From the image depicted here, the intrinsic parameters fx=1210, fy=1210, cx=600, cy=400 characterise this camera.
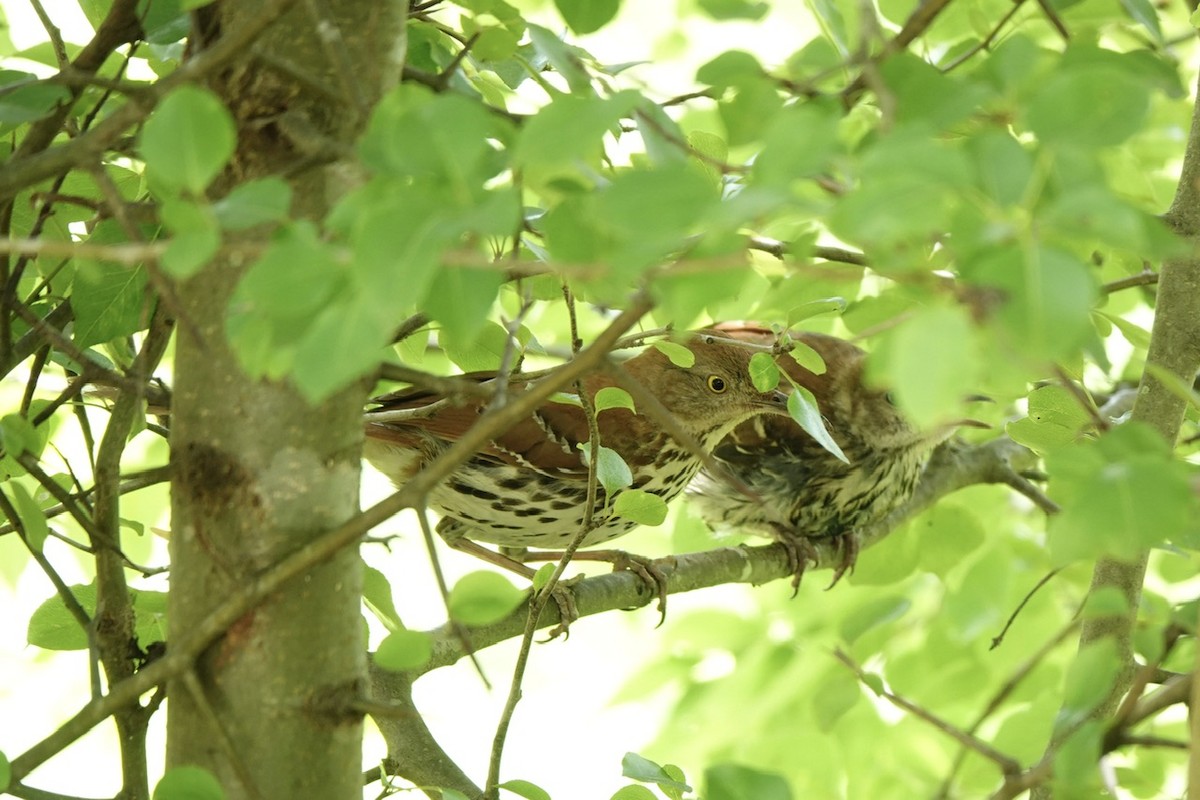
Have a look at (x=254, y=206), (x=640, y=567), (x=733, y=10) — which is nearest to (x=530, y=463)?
(x=640, y=567)

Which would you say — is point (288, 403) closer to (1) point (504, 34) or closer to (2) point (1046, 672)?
(1) point (504, 34)

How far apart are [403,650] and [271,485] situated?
0.88 feet

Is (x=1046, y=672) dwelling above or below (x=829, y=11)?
below

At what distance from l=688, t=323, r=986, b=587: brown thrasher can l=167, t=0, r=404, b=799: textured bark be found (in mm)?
2375

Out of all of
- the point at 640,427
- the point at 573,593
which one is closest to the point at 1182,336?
the point at 573,593

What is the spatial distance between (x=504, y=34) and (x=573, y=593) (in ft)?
4.87

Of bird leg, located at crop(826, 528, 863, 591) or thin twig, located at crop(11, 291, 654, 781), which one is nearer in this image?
thin twig, located at crop(11, 291, 654, 781)

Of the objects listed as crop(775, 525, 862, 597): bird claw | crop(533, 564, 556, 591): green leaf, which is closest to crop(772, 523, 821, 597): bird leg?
crop(775, 525, 862, 597): bird claw

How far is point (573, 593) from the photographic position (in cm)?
254

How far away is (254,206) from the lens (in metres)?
0.83

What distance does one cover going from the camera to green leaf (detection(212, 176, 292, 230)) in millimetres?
820

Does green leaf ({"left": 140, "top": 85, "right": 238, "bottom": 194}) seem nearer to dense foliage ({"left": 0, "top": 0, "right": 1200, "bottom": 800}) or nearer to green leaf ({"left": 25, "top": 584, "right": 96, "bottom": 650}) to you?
dense foliage ({"left": 0, "top": 0, "right": 1200, "bottom": 800})

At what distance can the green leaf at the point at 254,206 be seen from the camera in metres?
0.82

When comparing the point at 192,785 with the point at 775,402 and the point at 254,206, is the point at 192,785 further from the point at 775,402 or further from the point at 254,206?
the point at 775,402
